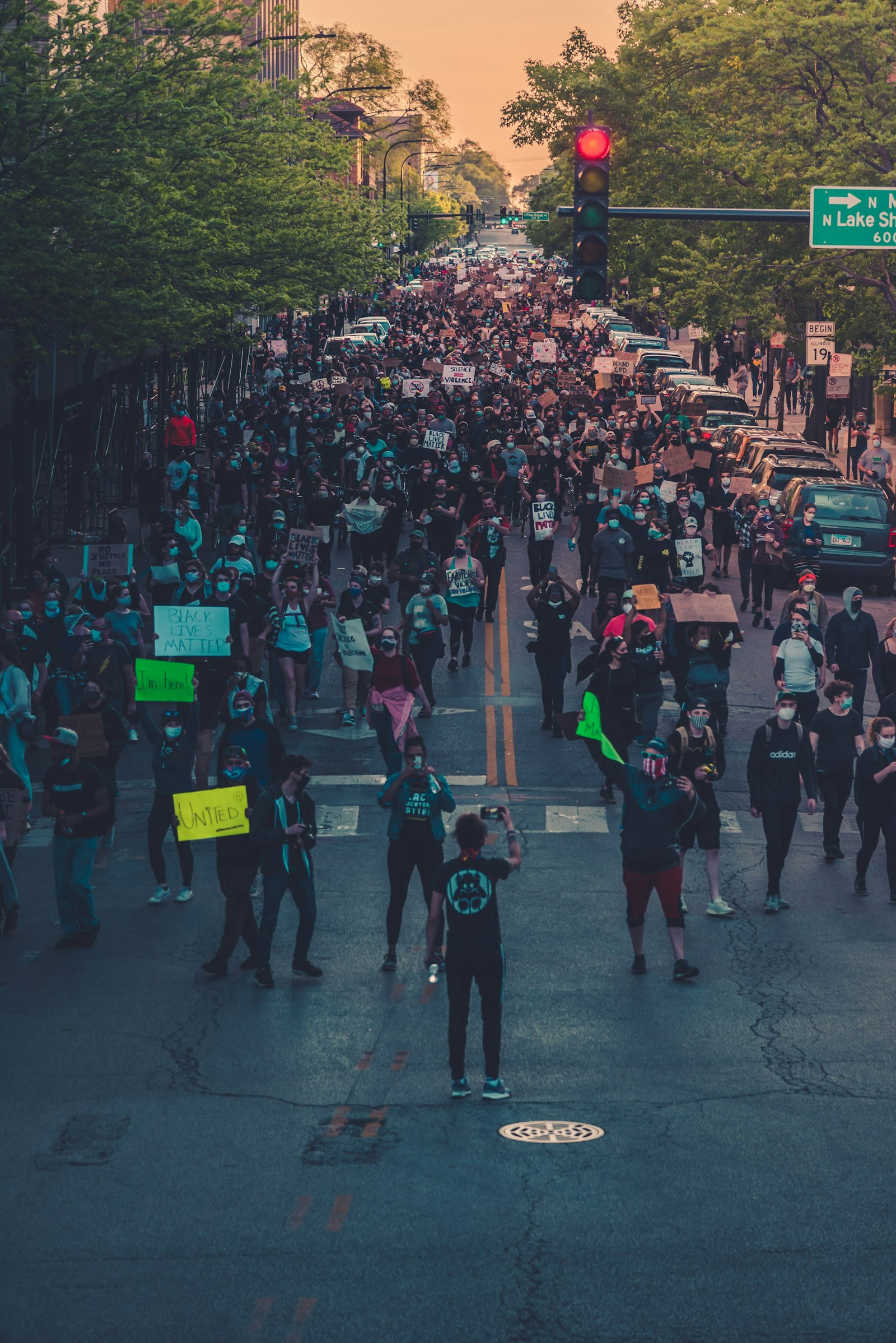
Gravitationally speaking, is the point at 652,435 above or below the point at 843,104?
below

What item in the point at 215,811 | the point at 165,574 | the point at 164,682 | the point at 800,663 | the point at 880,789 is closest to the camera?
the point at 215,811

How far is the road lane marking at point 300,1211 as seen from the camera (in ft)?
29.1

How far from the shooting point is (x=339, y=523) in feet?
103

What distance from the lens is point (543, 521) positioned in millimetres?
24797

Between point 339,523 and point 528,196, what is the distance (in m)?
62.9

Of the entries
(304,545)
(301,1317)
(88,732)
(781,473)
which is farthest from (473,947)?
(781,473)

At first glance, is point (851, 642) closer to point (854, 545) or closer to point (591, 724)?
point (591, 724)

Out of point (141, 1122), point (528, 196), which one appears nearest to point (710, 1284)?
point (141, 1122)

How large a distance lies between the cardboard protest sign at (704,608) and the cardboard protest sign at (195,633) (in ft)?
14.8

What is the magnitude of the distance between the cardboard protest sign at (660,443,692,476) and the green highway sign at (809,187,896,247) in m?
11.7

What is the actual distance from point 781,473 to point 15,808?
21.1 metres

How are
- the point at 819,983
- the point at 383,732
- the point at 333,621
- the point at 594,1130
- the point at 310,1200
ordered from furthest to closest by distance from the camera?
the point at 333,621 < the point at 383,732 < the point at 819,983 < the point at 594,1130 < the point at 310,1200

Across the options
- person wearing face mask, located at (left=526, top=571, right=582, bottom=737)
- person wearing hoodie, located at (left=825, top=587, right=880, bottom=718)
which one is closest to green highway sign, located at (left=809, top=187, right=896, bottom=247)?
person wearing hoodie, located at (left=825, top=587, right=880, bottom=718)

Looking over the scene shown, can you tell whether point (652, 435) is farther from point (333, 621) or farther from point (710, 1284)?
point (710, 1284)
